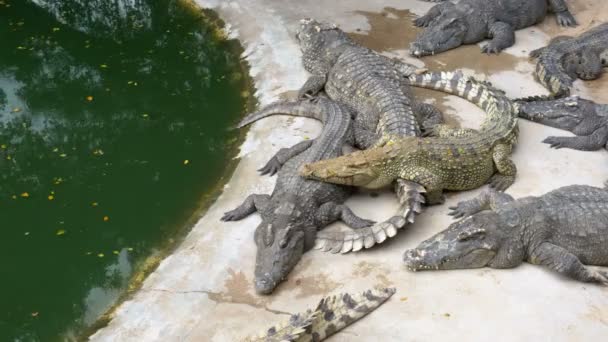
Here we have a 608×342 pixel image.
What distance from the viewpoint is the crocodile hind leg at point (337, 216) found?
524 cm

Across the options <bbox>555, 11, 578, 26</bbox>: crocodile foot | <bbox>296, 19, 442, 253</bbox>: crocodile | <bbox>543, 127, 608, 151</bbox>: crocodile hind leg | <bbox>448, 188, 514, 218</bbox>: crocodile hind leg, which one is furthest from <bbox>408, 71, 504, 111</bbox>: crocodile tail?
<bbox>555, 11, 578, 26</bbox>: crocodile foot

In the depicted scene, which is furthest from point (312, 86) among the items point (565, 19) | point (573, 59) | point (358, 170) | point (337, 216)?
point (565, 19)

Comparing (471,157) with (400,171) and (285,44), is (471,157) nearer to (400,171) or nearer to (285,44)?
(400,171)

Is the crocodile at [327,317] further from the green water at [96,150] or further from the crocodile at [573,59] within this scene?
the crocodile at [573,59]

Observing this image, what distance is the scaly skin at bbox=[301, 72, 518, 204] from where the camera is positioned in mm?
5328

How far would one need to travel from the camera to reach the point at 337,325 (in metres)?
4.22

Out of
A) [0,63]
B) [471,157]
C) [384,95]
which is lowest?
[471,157]

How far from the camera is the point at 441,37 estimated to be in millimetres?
7988

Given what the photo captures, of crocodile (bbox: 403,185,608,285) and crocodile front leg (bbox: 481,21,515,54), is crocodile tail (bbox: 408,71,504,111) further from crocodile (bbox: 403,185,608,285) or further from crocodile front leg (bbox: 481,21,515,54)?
crocodile (bbox: 403,185,608,285)

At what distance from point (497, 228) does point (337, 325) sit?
141 centimetres

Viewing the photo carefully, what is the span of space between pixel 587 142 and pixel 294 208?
295cm

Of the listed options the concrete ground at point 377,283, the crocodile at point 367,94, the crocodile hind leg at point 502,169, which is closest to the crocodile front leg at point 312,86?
the crocodile at point 367,94

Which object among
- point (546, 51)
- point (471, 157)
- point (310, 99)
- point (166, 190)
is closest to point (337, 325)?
point (471, 157)

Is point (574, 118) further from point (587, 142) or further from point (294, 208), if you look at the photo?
point (294, 208)
